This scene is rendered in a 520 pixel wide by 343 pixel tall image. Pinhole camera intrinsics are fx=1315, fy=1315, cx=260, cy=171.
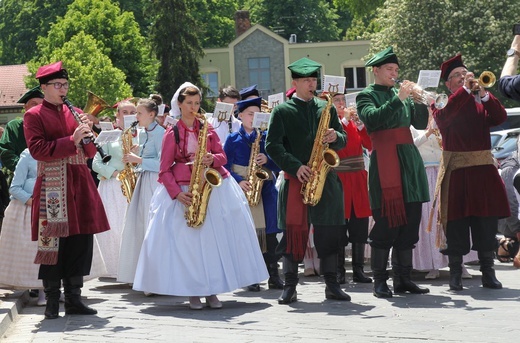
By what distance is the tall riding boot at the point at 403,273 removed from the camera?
1189cm

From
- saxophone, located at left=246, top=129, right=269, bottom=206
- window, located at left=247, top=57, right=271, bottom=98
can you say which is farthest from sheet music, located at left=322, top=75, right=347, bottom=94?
window, located at left=247, top=57, right=271, bottom=98

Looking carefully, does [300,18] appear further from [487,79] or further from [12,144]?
[487,79]

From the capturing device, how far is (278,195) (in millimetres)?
12055

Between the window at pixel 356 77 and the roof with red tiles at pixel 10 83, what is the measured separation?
24641mm

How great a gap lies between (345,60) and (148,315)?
69.8 metres

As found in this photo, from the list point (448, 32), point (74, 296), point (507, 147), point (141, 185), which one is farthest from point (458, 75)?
point (448, 32)

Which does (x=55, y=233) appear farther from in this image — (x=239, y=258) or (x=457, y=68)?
(x=457, y=68)

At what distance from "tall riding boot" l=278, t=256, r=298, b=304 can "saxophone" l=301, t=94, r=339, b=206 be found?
1.95 ft

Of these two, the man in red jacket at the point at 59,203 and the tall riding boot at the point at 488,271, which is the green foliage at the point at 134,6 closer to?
the tall riding boot at the point at 488,271

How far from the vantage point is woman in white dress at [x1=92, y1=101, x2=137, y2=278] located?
1455 cm

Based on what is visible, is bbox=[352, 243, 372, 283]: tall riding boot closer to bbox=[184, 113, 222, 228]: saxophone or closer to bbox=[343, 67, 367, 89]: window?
bbox=[184, 113, 222, 228]: saxophone

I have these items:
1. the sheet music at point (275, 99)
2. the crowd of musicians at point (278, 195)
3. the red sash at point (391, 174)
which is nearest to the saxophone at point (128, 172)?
the crowd of musicians at point (278, 195)

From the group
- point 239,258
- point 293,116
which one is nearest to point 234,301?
point 239,258

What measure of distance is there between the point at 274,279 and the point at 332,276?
189cm
